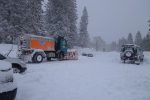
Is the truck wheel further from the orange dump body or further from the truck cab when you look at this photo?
the orange dump body

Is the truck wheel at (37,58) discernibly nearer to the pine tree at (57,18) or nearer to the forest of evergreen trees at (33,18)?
the forest of evergreen trees at (33,18)

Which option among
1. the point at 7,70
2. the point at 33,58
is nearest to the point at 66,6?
the point at 33,58

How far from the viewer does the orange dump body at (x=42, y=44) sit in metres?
22.6

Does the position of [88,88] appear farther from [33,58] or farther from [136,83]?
[33,58]

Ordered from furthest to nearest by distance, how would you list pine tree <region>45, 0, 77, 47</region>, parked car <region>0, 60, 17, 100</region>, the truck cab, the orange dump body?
pine tree <region>45, 0, 77, 47</region>
the orange dump body
the truck cab
parked car <region>0, 60, 17, 100</region>

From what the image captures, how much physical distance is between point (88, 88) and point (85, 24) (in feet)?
213

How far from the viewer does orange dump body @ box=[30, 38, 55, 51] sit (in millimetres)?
→ 22581

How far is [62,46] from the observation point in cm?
2631

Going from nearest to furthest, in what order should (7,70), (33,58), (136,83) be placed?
(7,70), (136,83), (33,58)

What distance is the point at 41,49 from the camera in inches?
918

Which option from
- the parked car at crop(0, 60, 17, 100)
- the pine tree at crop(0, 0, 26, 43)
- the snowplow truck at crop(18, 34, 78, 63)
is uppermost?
the pine tree at crop(0, 0, 26, 43)

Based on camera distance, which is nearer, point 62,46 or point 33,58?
point 33,58

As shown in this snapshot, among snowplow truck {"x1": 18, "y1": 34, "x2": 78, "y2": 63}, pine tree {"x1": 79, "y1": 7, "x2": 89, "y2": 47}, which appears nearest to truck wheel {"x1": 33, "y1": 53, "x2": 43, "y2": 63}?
Answer: snowplow truck {"x1": 18, "y1": 34, "x2": 78, "y2": 63}

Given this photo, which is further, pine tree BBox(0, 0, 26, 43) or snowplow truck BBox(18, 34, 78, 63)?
pine tree BBox(0, 0, 26, 43)
